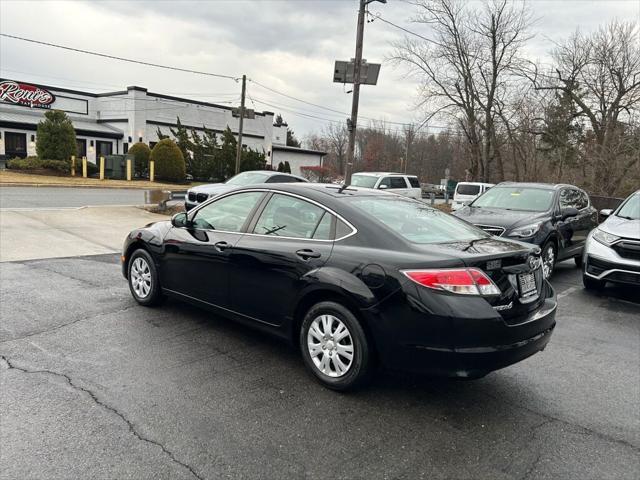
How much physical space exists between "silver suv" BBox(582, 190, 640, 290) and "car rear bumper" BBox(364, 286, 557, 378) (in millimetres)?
4207

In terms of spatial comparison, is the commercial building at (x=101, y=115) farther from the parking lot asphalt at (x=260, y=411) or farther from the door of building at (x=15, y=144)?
the parking lot asphalt at (x=260, y=411)

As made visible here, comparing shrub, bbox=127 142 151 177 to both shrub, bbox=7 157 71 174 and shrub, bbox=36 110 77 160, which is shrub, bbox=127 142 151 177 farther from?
shrub, bbox=7 157 71 174

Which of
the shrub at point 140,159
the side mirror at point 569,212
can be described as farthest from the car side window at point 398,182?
the shrub at point 140,159

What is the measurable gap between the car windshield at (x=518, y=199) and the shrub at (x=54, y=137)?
2815cm

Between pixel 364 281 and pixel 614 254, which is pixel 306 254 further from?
pixel 614 254

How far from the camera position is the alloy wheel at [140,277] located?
5191 millimetres

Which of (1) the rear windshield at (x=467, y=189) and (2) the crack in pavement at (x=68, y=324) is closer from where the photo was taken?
(2) the crack in pavement at (x=68, y=324)

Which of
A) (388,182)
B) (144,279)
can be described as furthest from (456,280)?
(388,182)

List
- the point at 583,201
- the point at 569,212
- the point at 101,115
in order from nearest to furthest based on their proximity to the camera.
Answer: the point at 569,212 → the point at 583,201 → the point at 101,115

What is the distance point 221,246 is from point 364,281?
1.57 m

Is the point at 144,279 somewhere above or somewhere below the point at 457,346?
below

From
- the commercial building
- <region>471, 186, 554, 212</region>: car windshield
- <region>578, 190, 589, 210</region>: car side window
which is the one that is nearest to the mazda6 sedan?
<region>471, 186, 554, 212</region>: car windshield

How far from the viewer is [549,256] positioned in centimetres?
780

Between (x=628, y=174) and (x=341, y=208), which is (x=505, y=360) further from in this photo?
(x=628, y=174)
